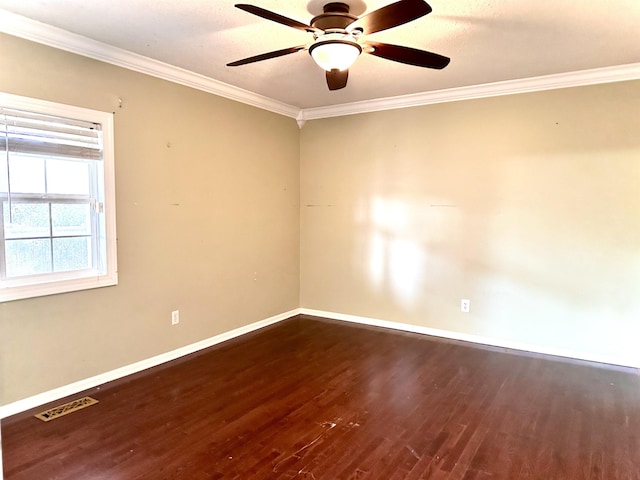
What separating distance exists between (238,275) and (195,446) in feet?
6.83

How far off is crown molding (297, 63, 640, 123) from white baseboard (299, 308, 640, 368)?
2301mm

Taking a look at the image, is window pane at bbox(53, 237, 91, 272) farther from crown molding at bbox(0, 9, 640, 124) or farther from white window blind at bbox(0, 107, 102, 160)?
crown molding at bbox(0, 9, 640, 124)

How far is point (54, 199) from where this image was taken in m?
2.84

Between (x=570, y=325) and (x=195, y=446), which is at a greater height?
(x=570, y=325)

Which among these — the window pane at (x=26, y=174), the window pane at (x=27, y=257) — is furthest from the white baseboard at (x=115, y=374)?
the window pane at (x=26, y=174)

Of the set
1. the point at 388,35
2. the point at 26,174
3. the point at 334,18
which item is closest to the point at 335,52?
the point at 334,18

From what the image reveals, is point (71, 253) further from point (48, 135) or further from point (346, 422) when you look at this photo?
point (346, 422)

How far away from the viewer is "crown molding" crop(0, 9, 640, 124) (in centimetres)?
263

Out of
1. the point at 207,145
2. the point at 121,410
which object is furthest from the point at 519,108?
the point at 121,410

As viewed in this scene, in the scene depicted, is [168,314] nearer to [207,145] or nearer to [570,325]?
[207,145]

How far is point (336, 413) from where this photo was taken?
2650mm

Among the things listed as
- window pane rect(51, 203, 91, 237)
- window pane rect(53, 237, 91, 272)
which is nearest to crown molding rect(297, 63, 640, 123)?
window pane rect(51, 203, 91, 237)

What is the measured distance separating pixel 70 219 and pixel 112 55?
1.21m

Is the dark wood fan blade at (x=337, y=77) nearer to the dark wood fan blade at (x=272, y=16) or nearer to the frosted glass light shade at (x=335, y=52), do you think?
the frosted glass light shade at (x=335, y=52)
